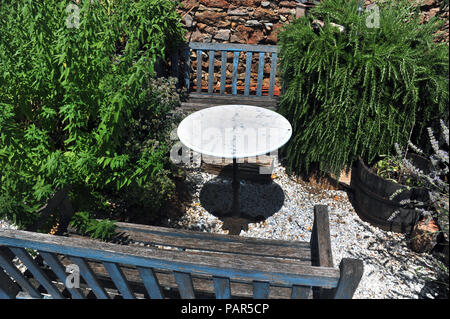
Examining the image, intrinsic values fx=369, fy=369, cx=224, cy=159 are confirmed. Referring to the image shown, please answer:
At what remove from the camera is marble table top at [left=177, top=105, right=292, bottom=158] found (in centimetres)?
321

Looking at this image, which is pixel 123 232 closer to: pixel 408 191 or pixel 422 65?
pixel 408 191

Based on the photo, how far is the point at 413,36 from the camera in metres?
3.69

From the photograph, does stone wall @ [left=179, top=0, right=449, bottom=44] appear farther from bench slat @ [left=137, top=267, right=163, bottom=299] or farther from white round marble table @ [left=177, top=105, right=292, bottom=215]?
bench slat @ [left=137, top=267, right=163, bottom=299]

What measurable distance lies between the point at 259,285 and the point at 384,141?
2.44 m

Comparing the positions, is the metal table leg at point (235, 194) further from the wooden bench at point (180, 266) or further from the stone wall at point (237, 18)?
the stone wall at point (237, 18)

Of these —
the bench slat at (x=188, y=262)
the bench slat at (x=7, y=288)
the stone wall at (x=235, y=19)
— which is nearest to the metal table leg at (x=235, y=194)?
the bench slat at (x=188, y=262)

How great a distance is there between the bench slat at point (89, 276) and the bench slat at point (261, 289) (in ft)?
3.47

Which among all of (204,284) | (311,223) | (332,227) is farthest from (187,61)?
(204,284)

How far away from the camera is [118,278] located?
2.32 metres

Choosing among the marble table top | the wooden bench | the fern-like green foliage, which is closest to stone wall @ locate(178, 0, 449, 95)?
the fern-like green foliage

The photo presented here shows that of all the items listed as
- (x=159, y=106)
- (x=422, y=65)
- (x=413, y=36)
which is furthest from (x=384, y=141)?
(x=159, y=106)

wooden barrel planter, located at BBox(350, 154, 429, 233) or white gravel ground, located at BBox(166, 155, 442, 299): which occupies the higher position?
wooden barrel planter, located at BBox(350, 154, 429, 233)

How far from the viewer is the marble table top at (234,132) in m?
3.21

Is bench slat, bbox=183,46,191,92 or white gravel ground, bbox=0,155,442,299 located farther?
bench slat, bbox=183,46,191,92
